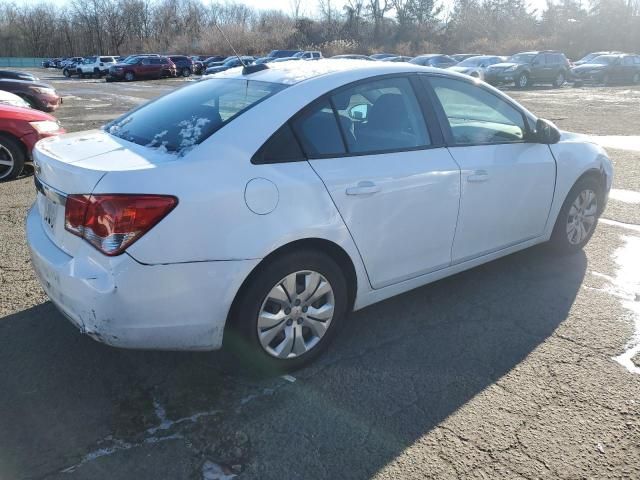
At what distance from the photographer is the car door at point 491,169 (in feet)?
11.9

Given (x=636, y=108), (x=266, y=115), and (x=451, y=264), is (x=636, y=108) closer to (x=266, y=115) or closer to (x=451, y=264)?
(x=451, y=264)

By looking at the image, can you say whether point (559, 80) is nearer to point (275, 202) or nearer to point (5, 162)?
point (5, 162)

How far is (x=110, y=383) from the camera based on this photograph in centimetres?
293

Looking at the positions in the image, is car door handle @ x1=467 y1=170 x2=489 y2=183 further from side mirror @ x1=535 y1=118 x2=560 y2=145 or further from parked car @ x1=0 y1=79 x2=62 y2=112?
parked car @ x1=0 y1=79 x2=62 y2=112

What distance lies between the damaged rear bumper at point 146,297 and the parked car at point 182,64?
45192 mm

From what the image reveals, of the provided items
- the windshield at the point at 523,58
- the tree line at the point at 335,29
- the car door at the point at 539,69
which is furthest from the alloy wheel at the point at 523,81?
the tree line at the point at 335,29

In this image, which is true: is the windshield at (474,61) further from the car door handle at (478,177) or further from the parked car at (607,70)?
the car door handle at (478,177)

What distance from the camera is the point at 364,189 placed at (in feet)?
10.0

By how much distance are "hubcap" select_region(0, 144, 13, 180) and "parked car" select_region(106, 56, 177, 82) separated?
118 feet

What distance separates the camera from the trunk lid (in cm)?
260

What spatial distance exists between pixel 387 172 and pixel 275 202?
0.78 m

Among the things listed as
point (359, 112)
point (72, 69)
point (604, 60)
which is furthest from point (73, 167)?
point (72, 69)

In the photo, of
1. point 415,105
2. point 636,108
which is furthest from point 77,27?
point 415,105

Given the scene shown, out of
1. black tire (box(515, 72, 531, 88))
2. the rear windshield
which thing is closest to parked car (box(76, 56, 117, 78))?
black tire (box(515, 72, 531, 88))
